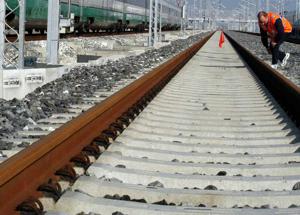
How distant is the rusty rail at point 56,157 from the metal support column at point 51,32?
7.08 m

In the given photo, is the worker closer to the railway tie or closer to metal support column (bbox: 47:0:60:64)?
metal support column (bbox: 47:0:60:64)

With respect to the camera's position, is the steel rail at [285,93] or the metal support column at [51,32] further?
→ the metal support column at [51,32]

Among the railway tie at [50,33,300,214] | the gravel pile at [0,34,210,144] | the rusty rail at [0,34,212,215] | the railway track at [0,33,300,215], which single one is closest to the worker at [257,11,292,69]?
the gravel pile at [0,34,210,144]

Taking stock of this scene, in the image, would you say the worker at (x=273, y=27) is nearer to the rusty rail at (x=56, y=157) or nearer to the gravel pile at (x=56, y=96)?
the gravel pile at (x=56, y=96)

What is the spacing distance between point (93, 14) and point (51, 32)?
2084 centimetres

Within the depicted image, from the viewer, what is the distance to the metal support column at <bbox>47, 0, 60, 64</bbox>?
43.9 feet

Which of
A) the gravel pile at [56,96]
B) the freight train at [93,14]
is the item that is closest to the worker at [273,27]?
the gravel pile at [56,96]

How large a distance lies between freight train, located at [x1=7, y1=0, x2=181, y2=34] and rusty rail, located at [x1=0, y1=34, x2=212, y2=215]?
769cm

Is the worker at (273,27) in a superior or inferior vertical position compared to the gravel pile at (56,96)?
superior

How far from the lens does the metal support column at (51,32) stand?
13.4m

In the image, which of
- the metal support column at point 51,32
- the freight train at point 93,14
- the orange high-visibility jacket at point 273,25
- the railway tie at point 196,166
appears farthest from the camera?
the freight train at point 93,14

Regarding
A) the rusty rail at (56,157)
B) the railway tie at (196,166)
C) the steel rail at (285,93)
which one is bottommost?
the railway tie at (196,166)

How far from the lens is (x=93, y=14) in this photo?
112ft

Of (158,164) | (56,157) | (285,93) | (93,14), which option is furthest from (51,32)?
(93,14)
